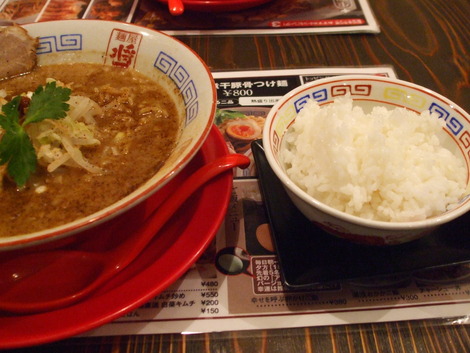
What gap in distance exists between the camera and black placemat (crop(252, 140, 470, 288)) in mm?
1039

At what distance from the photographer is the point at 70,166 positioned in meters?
1.19

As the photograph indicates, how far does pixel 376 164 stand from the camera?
108cm

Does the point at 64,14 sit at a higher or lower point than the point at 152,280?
higher

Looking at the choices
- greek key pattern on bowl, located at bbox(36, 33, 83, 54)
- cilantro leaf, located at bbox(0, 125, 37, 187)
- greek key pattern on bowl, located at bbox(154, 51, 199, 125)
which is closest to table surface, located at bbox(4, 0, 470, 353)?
cilantro leaf, located at bbox(0, 125, 37, 187)

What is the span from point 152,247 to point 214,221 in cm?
21

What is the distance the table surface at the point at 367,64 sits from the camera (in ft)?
3.24

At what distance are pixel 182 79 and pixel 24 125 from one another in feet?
1.76

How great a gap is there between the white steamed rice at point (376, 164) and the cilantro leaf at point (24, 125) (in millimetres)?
745

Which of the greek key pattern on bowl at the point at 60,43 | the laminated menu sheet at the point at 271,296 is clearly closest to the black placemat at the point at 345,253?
the laminated menu sheet at the point at 271,296

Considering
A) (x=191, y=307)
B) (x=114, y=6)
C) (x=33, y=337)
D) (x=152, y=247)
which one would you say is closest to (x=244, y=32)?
(x=114, y=6)

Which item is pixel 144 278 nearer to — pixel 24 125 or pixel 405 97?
pixel 24 125

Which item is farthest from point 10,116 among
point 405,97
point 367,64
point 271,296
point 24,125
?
point 367,64

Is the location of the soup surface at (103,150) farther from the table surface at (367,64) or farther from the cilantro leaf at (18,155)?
the table surface at (367,64)

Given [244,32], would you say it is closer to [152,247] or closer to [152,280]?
[152,247]
